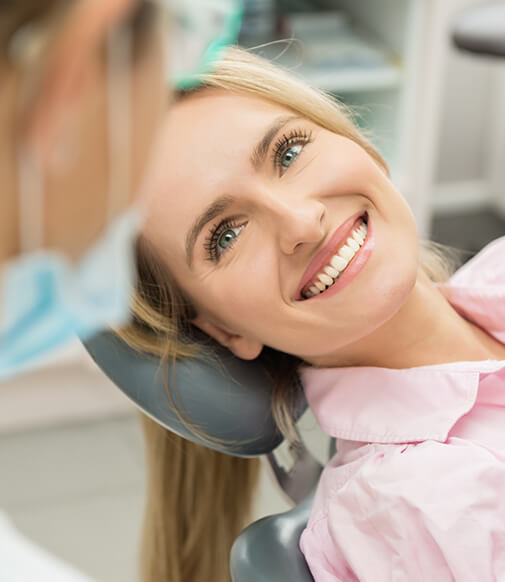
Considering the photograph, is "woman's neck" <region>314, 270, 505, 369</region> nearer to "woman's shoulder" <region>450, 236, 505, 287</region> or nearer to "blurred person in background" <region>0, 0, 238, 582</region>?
"woman's shoulder" <region>450, 236, 505, 287</region>

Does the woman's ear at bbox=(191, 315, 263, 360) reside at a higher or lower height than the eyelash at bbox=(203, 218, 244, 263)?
lower

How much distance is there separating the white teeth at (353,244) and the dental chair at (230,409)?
20cm

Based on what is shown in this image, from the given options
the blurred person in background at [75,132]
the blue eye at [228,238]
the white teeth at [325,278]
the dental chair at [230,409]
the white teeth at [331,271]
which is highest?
the blurred person in background at [75,132]

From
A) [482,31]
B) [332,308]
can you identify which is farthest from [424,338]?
[482,31]

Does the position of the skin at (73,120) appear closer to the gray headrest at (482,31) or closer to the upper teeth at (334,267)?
the upper teeth at (334,267)

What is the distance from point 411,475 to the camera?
0.88 meters

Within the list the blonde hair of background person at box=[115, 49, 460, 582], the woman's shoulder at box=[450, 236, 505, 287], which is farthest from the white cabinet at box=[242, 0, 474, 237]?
the blonde hair of background person at box=[115, 49, 460, 582]

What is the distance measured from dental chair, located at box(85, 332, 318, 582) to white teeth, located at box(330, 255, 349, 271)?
181mm

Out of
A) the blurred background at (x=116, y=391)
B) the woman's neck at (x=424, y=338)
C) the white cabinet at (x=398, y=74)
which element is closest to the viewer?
the woman's neck at (x=424, y=338)

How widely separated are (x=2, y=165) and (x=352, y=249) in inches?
26.5

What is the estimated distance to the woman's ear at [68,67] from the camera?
0.29m

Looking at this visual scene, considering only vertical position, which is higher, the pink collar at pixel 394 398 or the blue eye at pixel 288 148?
the blue eye at pixel 288 148

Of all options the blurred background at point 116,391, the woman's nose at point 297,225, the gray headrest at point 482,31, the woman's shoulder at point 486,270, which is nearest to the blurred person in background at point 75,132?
the woman's nose at point 297,225

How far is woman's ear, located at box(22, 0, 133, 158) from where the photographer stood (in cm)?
29
